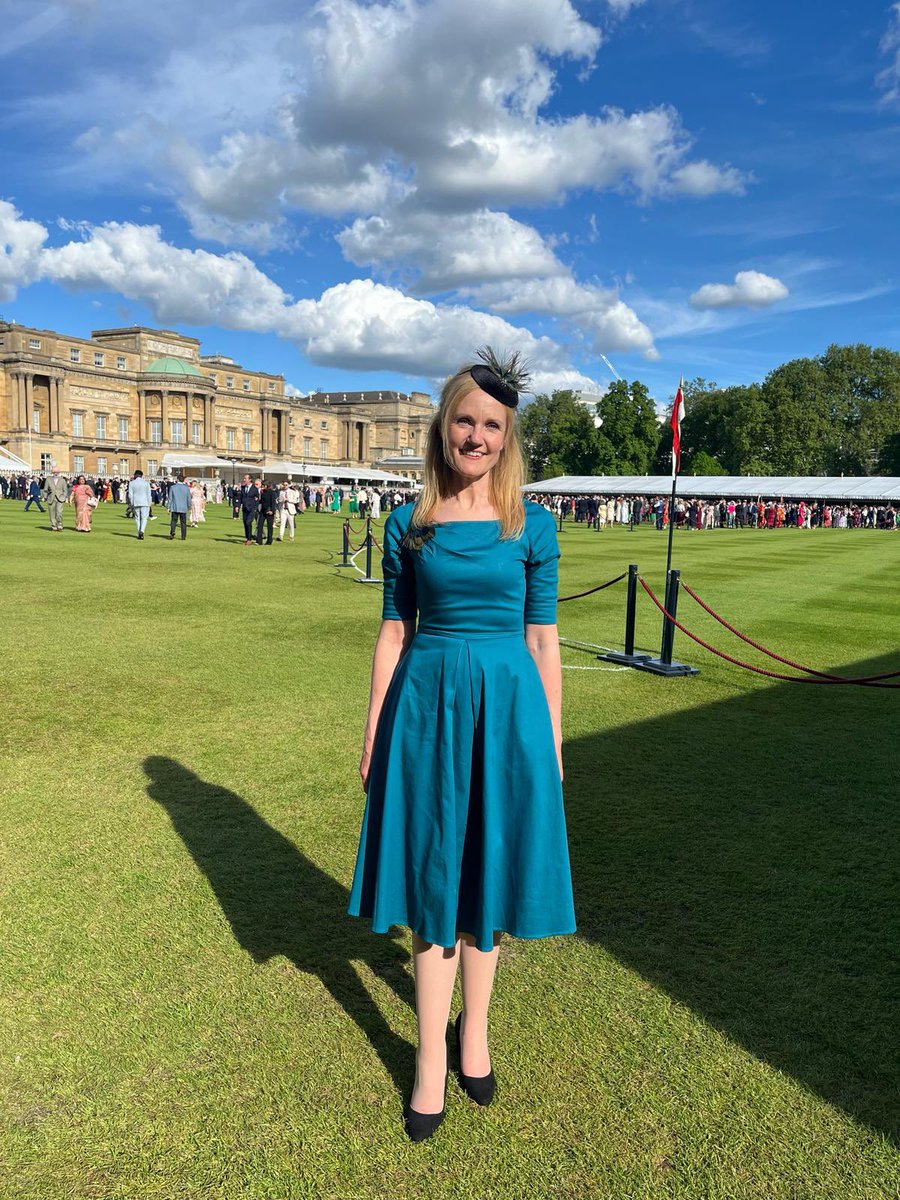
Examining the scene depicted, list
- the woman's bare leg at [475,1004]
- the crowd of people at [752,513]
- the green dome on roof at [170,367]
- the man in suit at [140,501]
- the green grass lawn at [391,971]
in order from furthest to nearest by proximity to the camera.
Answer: the green dome on roof at [170,367]
the crowd of people at [752,513]
the man in suit at [140,501]
the woman's bare leg at [475,1004]
the green grass lawn at [391,971]

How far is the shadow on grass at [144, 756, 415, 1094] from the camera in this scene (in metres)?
3.21

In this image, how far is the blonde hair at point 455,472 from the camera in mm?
2609

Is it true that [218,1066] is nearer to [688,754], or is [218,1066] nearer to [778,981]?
[778,981]

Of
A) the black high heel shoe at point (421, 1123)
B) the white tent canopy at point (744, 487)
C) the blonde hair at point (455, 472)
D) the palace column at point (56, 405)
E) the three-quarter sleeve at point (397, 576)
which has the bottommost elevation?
the black high heel shoe at point (421, 1123)

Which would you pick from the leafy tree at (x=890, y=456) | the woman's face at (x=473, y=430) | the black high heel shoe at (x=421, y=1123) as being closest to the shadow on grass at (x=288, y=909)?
the black high heel shoe at (x=421, y=1123)

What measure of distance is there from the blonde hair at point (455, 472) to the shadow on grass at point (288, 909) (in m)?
1.87

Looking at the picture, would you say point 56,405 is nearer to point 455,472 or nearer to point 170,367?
point 170,367

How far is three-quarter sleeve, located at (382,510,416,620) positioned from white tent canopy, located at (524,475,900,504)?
5981 centimetres

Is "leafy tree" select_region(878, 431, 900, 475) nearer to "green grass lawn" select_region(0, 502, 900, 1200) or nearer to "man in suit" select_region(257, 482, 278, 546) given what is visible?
"man in suit" select_region(257, 482, 278, 546)

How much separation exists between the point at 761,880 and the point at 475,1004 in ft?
7.01

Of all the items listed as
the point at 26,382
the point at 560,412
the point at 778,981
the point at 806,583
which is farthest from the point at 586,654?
the point at 560,412

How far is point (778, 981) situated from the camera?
3379 mm

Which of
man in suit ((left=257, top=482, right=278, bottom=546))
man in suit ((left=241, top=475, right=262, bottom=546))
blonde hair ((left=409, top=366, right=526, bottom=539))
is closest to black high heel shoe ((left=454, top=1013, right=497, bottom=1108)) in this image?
blonde hair ((left=409, top=366, right=526, bottom=539))

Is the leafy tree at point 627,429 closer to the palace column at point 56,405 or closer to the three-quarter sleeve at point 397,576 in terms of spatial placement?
the palace column at point 56,405
